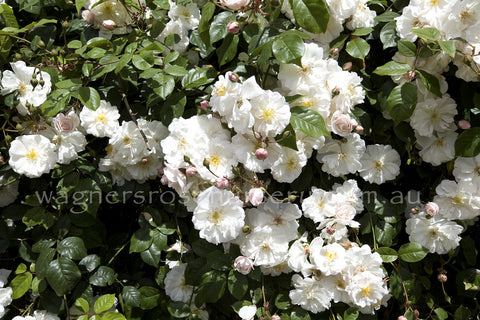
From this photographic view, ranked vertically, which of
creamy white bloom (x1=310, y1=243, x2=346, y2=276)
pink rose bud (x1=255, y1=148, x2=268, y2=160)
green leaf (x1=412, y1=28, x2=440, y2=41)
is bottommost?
creamy white bloom (x1=310, y1=243, x2=346, y2=276)

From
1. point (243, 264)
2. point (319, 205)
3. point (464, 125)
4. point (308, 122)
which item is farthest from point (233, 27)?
point (464, 125)

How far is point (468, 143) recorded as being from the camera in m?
1.62

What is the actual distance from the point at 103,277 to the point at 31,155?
0.50 meters

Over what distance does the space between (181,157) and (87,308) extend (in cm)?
61

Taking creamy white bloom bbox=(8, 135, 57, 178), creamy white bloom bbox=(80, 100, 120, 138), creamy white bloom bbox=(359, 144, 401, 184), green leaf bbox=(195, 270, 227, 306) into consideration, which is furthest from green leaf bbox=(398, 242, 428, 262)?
creamy white bloom bbox=(8, 135, 57, 178)

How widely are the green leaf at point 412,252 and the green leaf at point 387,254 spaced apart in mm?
51

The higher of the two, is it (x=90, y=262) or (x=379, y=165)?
(x=379, y=165)

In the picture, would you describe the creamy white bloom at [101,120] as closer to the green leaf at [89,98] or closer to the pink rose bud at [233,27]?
the green leaf at [89,98]

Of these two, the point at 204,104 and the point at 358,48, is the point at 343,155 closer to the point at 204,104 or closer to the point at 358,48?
the point at 358,48

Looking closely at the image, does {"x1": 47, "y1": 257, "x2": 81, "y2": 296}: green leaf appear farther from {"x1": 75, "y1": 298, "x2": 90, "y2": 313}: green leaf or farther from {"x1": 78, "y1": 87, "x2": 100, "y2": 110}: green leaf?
{"x1": 78, "y1": 87, "x2": 100, "y2": 110}: green leaf

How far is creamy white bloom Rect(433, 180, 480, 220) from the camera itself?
166 centimetres

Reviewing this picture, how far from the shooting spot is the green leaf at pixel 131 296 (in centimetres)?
169

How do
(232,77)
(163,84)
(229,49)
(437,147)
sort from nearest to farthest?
1. (232,77)
2. (163,84)
3. (229,49)
4. (437,147)

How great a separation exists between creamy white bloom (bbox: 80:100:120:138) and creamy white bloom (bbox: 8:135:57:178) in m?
0.14
